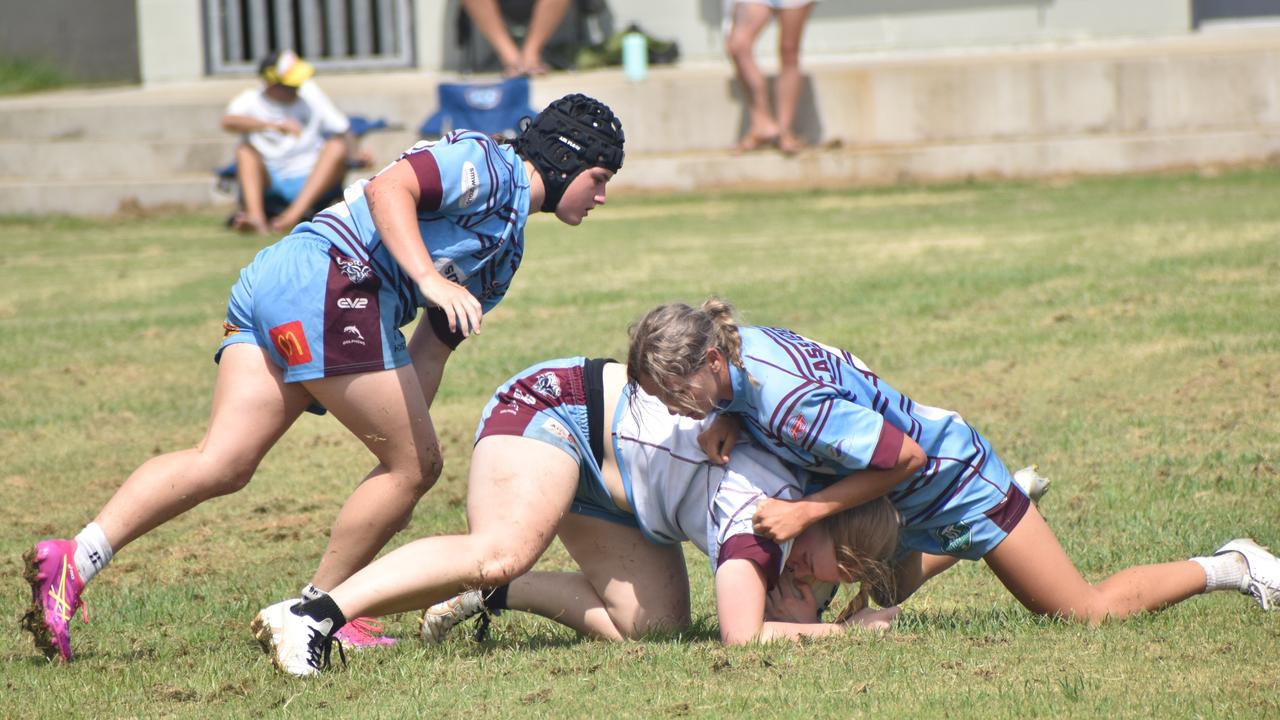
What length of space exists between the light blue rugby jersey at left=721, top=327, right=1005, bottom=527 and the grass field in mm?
407

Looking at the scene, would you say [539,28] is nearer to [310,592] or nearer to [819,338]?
[819,338]

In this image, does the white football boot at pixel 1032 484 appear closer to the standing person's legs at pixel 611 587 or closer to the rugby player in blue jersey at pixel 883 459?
the rugby player in blue jersey at pixel 883 459

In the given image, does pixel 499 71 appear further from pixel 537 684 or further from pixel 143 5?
pixel 537 684

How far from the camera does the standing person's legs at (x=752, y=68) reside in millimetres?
13961

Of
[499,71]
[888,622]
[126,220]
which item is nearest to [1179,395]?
[888,622]

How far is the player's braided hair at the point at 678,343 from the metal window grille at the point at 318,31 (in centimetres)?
1426

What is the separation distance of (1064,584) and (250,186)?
31.6 feet

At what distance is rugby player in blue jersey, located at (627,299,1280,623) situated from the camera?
3938mm

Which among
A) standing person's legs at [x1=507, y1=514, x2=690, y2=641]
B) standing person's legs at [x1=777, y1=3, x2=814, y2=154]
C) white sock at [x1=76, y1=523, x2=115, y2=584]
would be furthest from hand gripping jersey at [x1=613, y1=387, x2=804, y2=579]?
standing person's legs at [x1=777, y1=3, x2=814, y2=154]

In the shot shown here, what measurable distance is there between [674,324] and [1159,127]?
11.8m

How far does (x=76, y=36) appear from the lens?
1988 cm

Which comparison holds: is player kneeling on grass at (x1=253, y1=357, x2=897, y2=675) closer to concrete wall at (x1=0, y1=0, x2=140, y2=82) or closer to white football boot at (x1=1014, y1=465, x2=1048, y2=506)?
white football boot at (x1=1014, y1=465, x2=1048, y2=506)

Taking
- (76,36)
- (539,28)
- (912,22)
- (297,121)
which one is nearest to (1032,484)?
(297,121)

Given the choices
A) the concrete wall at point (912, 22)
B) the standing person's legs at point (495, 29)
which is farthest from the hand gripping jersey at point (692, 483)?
the concrete wall at point (912, 22)
